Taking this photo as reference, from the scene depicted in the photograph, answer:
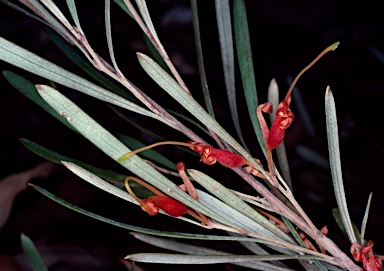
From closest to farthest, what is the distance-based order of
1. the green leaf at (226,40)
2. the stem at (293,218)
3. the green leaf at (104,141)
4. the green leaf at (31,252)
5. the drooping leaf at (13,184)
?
the green leaf at (104,141) → the stem at (293,218) → the green leaf at (226,40) → the green leaf at (31,252) → the drooping leaf at (13,184)

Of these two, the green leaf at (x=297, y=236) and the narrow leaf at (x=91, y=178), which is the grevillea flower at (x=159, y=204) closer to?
the narrow leaf at (x=91, y=178)

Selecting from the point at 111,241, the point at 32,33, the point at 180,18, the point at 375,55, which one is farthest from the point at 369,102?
the point at 32,33

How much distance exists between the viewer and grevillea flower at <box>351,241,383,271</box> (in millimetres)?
553

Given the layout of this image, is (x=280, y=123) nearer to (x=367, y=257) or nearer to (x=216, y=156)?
(x=216, y=156)

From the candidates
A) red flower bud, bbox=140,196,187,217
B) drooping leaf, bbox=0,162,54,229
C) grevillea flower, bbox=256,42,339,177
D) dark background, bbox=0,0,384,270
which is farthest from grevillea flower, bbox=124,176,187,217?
drooping leaf, bbox=0,162,54,229

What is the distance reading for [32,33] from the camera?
1.13 meters

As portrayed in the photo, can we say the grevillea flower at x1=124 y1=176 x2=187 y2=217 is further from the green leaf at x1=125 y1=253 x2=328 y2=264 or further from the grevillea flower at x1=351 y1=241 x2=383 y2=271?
the grevillea flower at x1=351 y1=241 x2=383 y2=271

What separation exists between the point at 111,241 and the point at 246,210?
0.54m

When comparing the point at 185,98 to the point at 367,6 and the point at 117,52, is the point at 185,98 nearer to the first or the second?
the point at 117,52

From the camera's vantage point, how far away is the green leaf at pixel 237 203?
19.7 inches

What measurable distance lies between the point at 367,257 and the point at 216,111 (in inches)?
23.1

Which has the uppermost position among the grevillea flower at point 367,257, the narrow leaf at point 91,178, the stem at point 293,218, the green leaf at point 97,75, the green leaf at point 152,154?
the green leaf at point 97,75

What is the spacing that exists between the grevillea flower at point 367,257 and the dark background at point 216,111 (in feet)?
1.32

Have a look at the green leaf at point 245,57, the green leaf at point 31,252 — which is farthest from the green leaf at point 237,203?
the green leaf at point 31,252
